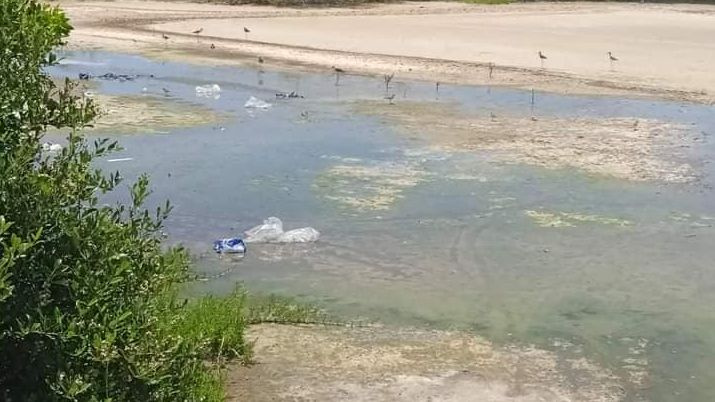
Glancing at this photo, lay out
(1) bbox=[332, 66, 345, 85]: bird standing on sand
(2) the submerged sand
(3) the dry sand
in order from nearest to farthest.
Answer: (3) the dry sand, (2) the submerged sand, (1) bbox=[332, 66, 345, 85]: bird standing on sand

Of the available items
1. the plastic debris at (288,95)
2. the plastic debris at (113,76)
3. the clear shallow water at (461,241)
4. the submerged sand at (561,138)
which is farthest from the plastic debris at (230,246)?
the plastic debris at (113,76)

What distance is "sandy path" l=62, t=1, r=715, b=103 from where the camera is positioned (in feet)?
77.1

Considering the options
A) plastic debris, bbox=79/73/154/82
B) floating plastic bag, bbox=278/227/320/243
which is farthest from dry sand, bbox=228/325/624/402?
plastic debris, bbox=79/73/154/82

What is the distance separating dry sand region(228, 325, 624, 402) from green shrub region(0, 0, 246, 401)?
2047 millimetres

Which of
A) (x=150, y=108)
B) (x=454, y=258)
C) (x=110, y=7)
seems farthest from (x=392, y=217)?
(x=110, y=7)

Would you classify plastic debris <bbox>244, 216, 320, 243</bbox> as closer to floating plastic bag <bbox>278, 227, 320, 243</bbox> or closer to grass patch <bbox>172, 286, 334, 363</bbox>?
floating plastic bag <bbox>278, 227, 320, 243</bbox>

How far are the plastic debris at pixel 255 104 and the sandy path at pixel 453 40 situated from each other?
5634mm

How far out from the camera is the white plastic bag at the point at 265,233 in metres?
9.75

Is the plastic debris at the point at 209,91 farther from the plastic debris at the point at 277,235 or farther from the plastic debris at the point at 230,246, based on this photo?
the plastic debris at the point at 230,246

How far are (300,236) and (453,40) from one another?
21461mm

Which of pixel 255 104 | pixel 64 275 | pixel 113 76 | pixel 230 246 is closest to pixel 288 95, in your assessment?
pixel 255 104

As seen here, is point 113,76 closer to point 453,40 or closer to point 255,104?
point 255,104

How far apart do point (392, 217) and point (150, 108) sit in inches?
318

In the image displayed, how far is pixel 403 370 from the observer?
6.75 m
